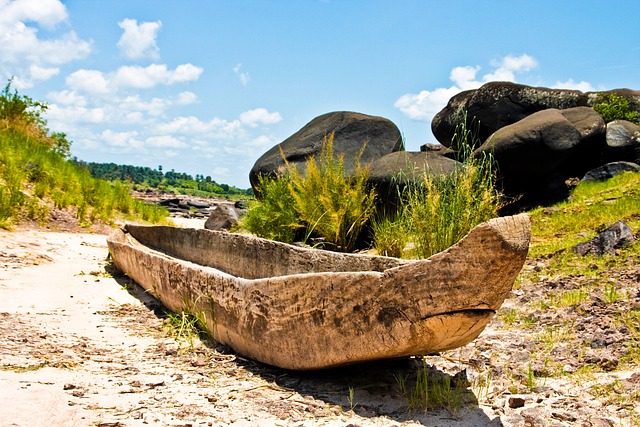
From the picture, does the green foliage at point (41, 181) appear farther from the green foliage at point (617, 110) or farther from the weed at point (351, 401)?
the green foliage at point (617, 110)

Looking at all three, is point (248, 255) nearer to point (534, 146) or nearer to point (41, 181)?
point (534, 146)

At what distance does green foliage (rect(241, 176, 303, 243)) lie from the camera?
887cm

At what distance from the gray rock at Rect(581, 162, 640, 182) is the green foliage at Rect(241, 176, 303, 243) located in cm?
601

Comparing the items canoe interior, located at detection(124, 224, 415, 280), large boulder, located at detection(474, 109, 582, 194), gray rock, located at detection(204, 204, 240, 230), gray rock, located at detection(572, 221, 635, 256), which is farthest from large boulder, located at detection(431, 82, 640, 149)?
canoe interior, located at detection(124, 224, 415, 280)

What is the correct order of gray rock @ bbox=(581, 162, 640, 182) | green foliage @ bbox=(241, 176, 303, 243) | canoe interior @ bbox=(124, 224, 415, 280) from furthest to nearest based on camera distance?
gray rock @ bbox=(581, 162, 640, 182) → green foliage @ bbox=(241, 176, 303, 243) → canoe interior @ bbox=(124, 224, 415, 280)

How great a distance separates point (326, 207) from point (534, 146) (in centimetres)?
427

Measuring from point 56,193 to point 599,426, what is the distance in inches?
421

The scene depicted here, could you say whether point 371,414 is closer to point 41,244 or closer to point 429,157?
point 429,157

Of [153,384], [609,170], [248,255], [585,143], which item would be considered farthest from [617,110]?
[153,384]

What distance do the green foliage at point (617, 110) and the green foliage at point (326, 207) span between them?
270 inches

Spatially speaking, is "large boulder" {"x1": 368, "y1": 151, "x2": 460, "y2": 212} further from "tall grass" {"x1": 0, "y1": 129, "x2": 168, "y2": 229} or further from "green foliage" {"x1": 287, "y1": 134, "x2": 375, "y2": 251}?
"tall grass" {"x1": 0, "y1": 129, "x2": 168, "y2": 229}

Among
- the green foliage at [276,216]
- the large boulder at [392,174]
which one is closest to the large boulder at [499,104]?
the large boulder at [392,174]

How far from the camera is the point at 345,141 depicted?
34.7 feet

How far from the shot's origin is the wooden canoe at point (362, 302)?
242cm
